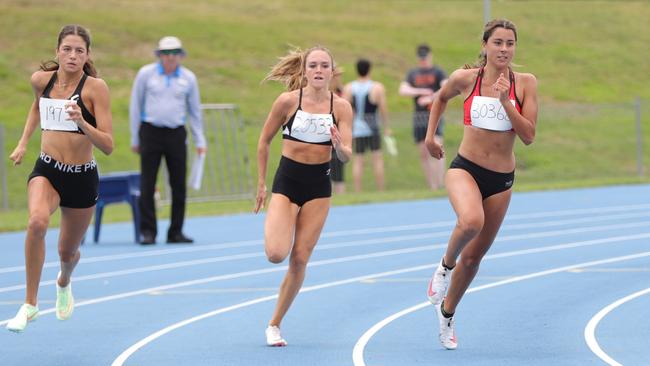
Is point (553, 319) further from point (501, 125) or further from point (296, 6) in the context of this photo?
point (296, 6)

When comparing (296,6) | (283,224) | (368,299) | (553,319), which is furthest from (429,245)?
(296,6)

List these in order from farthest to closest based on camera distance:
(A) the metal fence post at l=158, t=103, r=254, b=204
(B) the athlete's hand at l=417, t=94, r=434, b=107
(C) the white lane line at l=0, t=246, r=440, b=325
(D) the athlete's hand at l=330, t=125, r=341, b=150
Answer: (B) the athlete's hand at l=417, t=94, r=434, b=107
(A) the metal fence post at l=158, t=103, r=254, b=204
(C) the white lane line at l=0, t=246, r=440, b=325
(D) the athlete's hand at l=330, t=125, r=341, b=150

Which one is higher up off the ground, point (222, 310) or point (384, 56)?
point (222, 310)

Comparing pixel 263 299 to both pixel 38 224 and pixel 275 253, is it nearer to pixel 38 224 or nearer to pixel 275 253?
pixel 275 253

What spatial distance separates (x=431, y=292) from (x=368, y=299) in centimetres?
232

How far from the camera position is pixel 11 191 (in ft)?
72.6

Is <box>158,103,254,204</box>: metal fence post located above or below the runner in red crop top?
below

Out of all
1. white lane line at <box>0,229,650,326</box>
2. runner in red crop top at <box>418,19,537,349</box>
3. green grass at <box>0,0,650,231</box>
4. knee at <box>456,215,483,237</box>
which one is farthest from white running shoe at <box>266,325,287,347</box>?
green grass at <box>0,0,650,231</box>

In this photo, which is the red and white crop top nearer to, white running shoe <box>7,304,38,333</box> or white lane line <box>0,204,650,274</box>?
white running shoe <box>7,304,38,333</box>

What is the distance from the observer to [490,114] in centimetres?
861

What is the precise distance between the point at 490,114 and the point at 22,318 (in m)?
3.08

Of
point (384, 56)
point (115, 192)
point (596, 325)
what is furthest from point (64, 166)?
point (384, 56)

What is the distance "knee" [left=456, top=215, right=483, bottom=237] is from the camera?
8352 millimetres

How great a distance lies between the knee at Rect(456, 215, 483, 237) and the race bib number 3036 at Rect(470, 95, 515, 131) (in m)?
0.61
